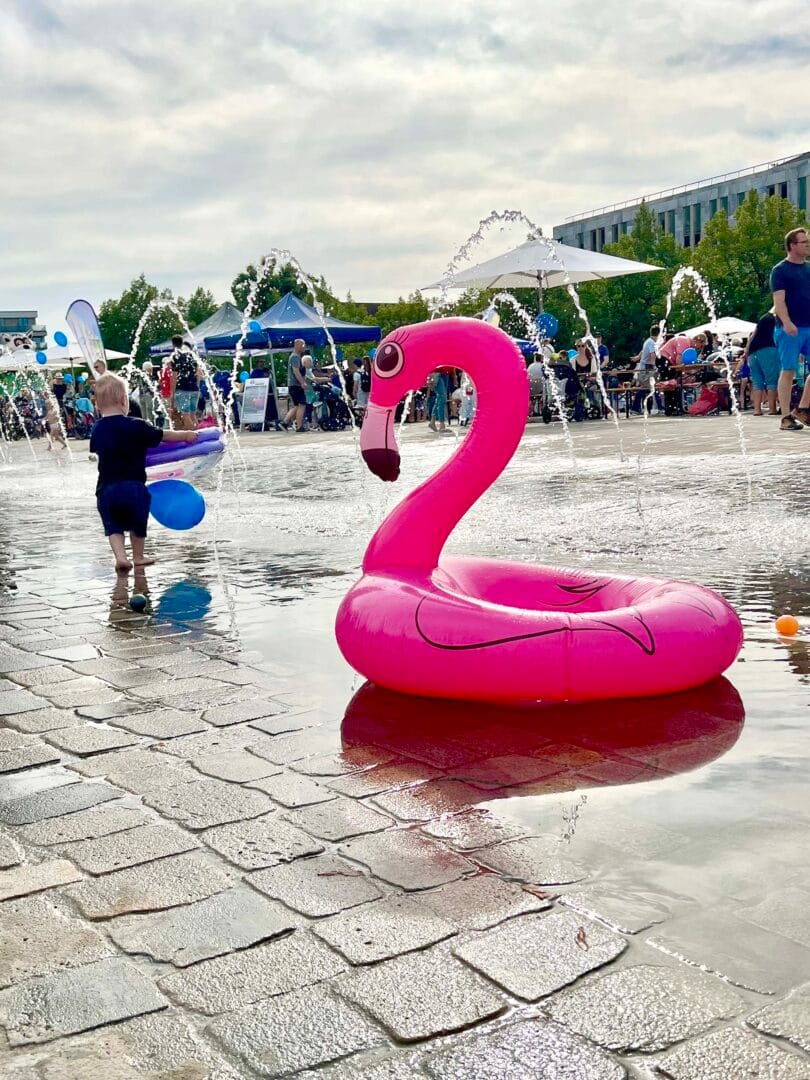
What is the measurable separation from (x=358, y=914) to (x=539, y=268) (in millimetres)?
18368

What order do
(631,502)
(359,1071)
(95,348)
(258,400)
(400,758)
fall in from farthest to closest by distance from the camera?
(258,400) < (95,348) < (631,502) < (400,758) < (359,1071)

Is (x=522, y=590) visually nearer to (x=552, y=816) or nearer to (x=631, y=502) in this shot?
(x=552, y=816)

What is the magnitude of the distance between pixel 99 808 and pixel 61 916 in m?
0.69

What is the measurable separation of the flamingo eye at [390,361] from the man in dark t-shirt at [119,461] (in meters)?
3.11

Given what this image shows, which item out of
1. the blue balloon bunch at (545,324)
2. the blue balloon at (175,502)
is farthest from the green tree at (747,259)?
the blue balloon at (175,502)

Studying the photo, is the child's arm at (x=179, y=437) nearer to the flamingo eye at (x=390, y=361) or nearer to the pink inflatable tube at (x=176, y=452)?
the pink inflatable tube at (x=176, y=452)

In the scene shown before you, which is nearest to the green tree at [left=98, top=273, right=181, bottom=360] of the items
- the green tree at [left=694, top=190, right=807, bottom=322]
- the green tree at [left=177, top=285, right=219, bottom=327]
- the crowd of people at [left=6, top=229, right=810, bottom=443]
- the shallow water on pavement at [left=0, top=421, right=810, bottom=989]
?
the green tree at [left=177, top=285, right=219, bottom=327]

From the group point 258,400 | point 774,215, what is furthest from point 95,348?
point 774,215

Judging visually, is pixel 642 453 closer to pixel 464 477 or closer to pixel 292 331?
pixel 464 477

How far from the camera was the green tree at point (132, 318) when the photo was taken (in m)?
66.4

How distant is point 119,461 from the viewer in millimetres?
7363

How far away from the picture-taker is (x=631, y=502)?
9.48 m

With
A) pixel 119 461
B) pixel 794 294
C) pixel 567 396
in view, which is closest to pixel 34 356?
pixel 567 396

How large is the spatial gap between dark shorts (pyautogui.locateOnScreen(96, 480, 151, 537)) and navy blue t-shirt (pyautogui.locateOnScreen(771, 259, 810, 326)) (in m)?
6.36
